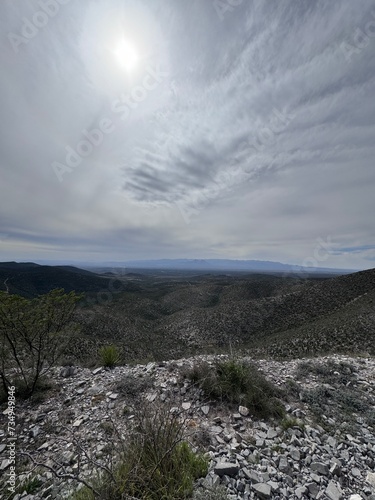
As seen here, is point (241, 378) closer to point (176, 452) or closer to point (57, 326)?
point (176, 452)

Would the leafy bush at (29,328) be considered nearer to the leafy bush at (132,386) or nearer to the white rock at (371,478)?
the leafy bush at (132,386)

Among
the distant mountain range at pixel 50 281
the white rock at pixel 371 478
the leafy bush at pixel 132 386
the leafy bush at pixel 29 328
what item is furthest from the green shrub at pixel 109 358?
the distant mountain range at pixel 50 281

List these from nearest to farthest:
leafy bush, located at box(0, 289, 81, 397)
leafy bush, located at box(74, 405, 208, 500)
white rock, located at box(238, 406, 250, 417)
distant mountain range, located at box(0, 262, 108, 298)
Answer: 1. leafy bush, located at box(74, 405, 208, 500)
2. white rock, located at box(238, 406, 250, 417)
3. leafy bush, located at box(0, 289, 81, 397)
4. distant mountain range, located at box(0, 262, 108, 298)

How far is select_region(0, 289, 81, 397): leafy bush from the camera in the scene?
703cm

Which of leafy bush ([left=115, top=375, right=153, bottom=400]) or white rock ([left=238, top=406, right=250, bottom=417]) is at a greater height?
white rock ([left=238, top=406, right=250, bottom=417])

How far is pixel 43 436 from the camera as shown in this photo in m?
5.28

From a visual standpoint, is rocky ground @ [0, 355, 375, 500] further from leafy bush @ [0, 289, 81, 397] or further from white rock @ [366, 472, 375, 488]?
leafy bush @ [0, 289, 81, 397]

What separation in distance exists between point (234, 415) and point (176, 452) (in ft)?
7.20

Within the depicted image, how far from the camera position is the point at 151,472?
115 inches

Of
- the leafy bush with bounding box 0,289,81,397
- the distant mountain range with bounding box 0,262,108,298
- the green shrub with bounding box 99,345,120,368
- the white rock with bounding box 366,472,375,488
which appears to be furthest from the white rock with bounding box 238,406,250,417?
the distant mountain range with bounding box 0,262,108,298

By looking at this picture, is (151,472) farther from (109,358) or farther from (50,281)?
(50,281)

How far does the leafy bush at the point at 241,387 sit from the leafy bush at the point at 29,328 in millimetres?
4814

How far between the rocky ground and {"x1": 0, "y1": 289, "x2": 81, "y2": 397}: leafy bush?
2.83 ft

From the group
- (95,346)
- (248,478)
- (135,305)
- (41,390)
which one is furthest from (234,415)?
(135,305)
